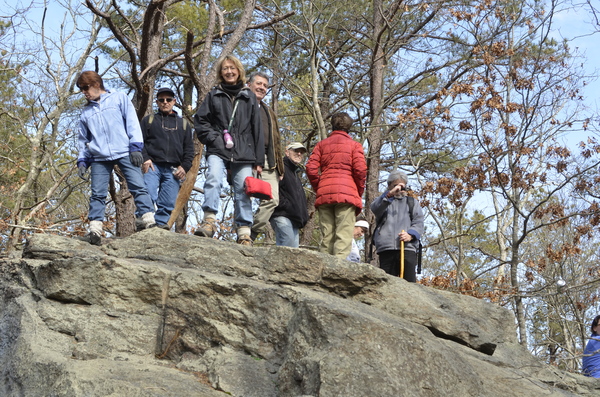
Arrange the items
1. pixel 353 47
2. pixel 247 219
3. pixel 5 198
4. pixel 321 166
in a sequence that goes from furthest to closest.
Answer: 1. pixel 5 198
2. pixel 353 47
3. pixel 321 166
4. pixel 247 219

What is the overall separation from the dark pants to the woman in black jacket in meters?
1.55

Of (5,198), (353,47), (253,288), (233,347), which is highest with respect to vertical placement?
(353,47)

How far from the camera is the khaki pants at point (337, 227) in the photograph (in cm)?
667

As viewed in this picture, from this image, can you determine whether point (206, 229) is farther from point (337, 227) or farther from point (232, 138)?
point (337, 227)

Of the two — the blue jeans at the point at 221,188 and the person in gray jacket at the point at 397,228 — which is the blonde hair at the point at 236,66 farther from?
the person in gray jacket at the point at 397,228

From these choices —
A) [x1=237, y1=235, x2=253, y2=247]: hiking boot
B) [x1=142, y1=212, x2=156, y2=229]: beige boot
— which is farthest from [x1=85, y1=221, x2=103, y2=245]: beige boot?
[x1=237, y1=235, x2=253, y2=247]: hiking boot

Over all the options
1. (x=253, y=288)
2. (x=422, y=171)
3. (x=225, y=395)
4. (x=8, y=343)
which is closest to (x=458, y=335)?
(x=253, y=288)

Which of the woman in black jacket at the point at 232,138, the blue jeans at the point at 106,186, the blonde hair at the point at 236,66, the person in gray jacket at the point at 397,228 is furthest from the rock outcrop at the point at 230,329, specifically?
the blonde hair at the point at 236,66

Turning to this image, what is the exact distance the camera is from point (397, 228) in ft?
22.5

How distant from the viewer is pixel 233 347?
4.94 metres

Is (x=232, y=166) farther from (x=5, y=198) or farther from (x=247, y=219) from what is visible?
(x=5, y=198)

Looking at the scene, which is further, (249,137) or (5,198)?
(5,198)

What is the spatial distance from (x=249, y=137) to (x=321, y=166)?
37.6 inches

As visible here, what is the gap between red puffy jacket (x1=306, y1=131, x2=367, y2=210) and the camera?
6633mm
